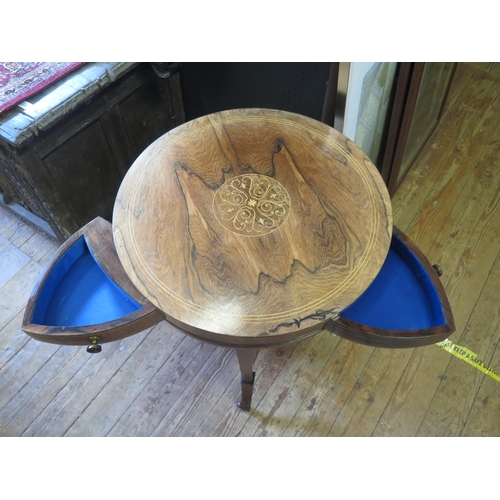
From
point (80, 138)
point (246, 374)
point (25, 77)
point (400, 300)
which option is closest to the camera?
point (400, 300)

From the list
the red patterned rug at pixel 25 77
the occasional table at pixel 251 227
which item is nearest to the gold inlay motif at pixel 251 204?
the occasional table at pixel 251 227

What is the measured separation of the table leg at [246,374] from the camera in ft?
4.43

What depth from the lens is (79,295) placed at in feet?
4.78

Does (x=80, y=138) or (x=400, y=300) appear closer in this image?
(x=400, y=300)

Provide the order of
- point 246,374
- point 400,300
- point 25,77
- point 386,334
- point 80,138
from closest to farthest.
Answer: point 386,334 < point 400,300 < point 246,374 < point 25,77 < point 80,138

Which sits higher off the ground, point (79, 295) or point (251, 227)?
point (251, 227)

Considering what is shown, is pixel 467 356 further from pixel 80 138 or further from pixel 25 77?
pixel 25 77

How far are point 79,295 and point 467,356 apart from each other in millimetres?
1471

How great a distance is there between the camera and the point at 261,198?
1.32 meters

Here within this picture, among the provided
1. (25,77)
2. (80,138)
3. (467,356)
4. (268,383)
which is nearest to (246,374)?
(268,383)

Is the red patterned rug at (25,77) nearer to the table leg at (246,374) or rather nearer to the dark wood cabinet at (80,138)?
the dark wood cabinet at (80,138)

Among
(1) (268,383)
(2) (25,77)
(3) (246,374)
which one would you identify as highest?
(2) (25,77)

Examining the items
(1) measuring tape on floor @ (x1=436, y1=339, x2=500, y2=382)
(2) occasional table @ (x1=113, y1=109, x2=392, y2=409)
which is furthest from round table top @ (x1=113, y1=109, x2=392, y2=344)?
(1) measuring tape on floor @ (x1=436, y1=339, x2=500, y2=382)

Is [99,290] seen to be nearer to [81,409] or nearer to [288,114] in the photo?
[81,409]
